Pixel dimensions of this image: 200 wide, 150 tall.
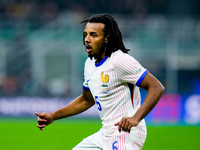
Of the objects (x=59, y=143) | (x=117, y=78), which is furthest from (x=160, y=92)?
(x=59, y=143)

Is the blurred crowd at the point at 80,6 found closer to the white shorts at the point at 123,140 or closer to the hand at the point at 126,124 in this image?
the white shorts at the point at 123,140

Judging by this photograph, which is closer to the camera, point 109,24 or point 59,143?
point 109,24

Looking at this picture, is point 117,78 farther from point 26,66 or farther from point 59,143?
point 26,66

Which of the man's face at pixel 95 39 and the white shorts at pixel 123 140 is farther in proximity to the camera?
the man's face at pixel 95 39

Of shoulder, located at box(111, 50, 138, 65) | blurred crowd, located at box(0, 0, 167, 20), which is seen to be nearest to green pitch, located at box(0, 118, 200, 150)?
shoulder, located at box(111, 50, 138, 65)

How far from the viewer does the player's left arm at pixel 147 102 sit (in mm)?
4223

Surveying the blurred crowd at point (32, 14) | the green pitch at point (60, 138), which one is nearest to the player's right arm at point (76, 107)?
the green pitch at point (60, 138)

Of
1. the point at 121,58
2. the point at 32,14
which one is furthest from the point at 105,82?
the point at 32,14

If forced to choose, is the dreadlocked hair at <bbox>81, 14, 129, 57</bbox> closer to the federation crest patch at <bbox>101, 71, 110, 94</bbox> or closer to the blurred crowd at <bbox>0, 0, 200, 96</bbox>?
the federation crest patch at <bbox>101, 71, 110, 94</bbox>

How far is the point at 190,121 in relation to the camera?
1720 centimetres

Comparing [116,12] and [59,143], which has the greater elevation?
[116,12]

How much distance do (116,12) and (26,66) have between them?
7.52 meters

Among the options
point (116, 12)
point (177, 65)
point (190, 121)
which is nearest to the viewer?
point (190, 121)

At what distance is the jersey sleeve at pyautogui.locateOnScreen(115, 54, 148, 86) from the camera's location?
4418mm
